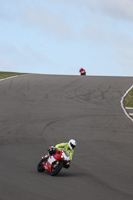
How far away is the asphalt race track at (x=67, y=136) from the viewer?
347 inches

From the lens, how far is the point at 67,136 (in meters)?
16.9

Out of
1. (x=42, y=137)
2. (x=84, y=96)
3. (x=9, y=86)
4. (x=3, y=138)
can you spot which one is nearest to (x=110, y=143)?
(x=42, y=137)

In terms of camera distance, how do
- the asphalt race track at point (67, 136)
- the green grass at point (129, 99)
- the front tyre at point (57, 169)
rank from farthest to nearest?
the green grass at point (129, 99) → the front tyre at point (57, 169) → the asphalt race track at point (67, 136)

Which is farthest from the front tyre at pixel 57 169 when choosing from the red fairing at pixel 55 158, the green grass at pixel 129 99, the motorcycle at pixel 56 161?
the green grass at pixel 129 99

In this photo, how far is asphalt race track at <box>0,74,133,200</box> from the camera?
28.9ft

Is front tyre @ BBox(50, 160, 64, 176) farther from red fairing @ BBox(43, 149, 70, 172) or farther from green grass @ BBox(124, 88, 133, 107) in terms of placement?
green grass @ BBox(124, 88, 133, 107)

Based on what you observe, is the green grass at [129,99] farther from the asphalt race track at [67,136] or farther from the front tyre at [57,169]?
the front tyre at [57,169]

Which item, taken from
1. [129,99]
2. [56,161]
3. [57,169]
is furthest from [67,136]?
[129,99]

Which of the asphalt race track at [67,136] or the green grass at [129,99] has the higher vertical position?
the green grass at [129,99]

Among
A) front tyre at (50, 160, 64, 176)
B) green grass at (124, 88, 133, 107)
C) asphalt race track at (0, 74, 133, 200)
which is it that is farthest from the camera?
green grass at (124, 88, 133, 107)

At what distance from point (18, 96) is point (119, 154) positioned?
44.5ft

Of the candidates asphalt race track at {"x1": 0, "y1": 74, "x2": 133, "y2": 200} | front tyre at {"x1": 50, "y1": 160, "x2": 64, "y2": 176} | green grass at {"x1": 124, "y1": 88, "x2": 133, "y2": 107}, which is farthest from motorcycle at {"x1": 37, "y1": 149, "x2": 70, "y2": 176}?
green grass at {"x1": 124, "y1": 88, "x2": 133, "y2": 107}

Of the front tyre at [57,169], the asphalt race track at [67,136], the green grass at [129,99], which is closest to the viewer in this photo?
the asphalt race track at [67,136]

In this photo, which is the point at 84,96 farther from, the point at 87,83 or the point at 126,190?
the point at 126,190
